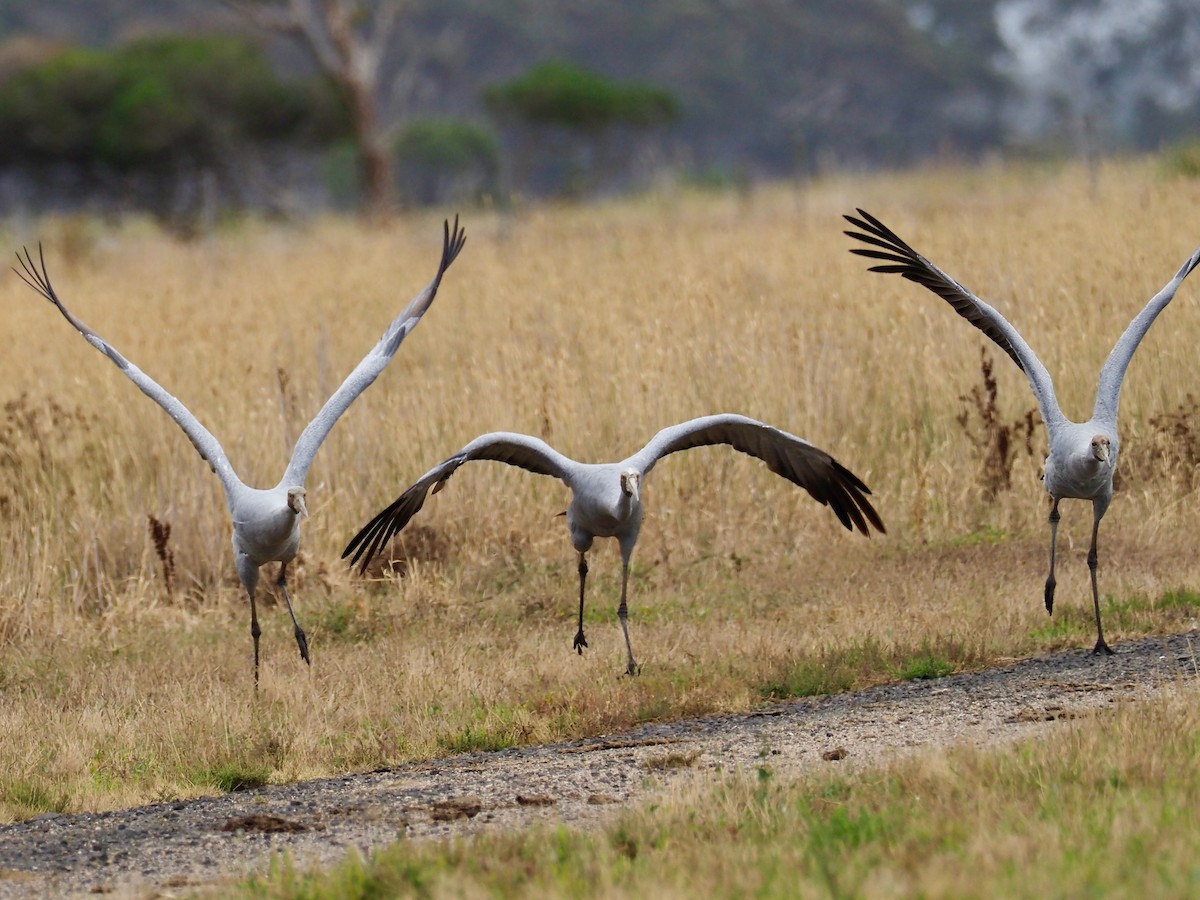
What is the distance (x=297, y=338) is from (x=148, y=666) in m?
6.06

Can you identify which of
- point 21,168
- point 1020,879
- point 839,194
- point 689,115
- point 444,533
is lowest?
point 1020,879

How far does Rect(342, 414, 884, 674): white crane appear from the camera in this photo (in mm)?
8234

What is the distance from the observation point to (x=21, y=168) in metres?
44.1

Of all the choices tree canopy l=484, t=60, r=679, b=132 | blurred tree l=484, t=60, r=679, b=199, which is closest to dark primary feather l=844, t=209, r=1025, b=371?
blurred tree l=484, t=60, r=679, b=199

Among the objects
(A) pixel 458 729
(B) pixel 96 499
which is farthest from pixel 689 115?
(A) pixel 458 729

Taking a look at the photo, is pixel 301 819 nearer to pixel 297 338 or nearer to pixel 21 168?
pixel 297 338

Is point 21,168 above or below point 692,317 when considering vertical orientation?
above

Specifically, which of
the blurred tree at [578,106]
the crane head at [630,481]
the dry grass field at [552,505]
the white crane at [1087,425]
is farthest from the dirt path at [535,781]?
the blurred tree at [578,106]

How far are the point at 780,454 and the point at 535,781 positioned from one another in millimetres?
3047

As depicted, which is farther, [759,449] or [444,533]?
[444,533]

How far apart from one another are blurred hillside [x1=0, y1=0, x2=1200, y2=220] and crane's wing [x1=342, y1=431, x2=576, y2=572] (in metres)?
49.7

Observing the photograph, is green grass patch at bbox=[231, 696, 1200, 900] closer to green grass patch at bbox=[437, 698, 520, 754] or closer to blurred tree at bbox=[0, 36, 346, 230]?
green grass patch at bbox=[437, 698, 520, 754]

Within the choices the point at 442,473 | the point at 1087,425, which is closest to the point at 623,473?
the point at 442,473

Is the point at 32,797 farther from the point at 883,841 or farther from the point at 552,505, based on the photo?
the point at 552,505
